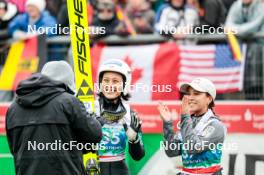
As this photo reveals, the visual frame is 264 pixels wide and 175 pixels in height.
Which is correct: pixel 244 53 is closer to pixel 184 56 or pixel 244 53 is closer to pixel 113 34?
pixel 184 56

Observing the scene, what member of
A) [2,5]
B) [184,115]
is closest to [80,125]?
[184,115]

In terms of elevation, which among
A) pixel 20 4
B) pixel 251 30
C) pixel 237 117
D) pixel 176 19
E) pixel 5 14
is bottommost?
pixel 237 117

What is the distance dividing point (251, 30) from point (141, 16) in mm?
1730

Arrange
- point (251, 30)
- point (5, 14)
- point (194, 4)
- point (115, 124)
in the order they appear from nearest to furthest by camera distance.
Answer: point (115, 124) → point (251, 30) → point (194, 4) → point (5, 14)

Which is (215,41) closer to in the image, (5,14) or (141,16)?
(141,16)

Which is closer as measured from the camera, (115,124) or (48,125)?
(48,125)

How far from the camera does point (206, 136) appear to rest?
8609 millimetres

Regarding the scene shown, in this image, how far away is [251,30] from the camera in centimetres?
1279

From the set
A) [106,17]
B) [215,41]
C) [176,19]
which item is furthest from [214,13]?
[106,17]

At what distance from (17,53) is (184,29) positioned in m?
2.51

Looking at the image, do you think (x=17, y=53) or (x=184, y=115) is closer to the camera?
(x=184, y=115)

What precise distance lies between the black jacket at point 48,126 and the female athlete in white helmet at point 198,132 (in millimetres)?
1206

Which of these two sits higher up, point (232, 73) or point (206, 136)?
point (232, 73)

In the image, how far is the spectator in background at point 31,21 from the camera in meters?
13.5
